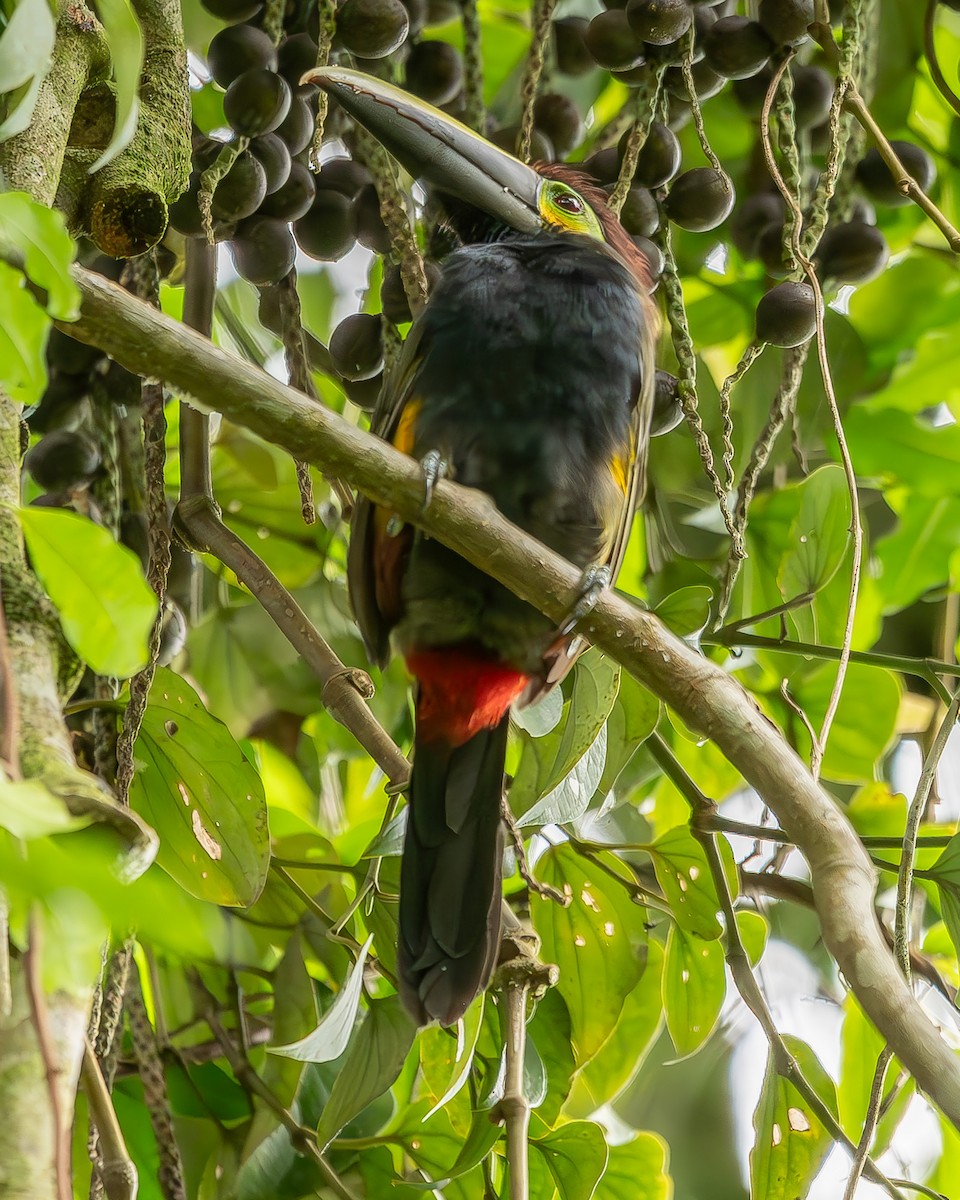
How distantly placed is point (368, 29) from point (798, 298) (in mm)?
563

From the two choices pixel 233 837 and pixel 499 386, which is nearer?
pixel 233 837

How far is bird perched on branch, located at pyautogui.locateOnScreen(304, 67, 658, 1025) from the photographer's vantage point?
1623 millimetres

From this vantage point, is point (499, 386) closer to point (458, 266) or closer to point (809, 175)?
point (458, 266)

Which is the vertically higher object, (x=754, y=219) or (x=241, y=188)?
(x=754, y=219)

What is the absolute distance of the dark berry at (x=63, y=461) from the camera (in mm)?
1521

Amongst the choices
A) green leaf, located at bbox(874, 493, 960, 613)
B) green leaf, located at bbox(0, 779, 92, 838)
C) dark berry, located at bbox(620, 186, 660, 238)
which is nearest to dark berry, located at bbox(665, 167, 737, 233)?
dark berry, located at bbox(620, 186, 660, 238)

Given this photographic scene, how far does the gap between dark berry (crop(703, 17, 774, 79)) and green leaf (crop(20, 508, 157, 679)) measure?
113cm

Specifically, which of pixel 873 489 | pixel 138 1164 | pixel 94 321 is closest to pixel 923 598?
pixel 873 489

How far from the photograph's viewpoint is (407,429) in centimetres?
165

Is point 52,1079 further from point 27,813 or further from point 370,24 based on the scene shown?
point 370,24

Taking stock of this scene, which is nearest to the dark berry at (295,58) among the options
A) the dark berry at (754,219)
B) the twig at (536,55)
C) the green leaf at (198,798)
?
the twig at (536,55)

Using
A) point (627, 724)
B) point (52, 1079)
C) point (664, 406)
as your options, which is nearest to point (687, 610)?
point (627, 724)

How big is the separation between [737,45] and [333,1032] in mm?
1191

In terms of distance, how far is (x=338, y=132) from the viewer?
1.69 m
